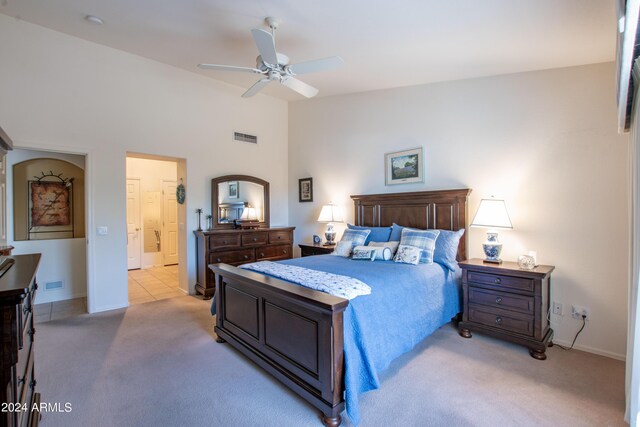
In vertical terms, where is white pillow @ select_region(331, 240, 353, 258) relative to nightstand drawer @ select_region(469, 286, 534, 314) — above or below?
above

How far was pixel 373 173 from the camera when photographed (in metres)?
4.55

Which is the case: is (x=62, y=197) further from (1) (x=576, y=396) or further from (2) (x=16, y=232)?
(1) (x=576, y=396)

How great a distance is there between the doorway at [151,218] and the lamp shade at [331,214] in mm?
3359

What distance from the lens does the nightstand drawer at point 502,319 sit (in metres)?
2.80

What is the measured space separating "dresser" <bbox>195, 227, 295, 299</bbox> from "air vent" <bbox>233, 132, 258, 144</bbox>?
1.59 metres

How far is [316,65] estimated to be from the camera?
107 inches

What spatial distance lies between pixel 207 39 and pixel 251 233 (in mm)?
2735

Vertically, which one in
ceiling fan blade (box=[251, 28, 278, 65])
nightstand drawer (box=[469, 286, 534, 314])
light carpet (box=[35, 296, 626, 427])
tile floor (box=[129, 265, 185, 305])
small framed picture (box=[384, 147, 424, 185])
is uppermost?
ceiling fan blade (box=[251, 28, 278, 65])

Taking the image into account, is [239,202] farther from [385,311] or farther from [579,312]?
[579,312]

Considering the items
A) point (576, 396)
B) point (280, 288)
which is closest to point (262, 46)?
point (280, 288)

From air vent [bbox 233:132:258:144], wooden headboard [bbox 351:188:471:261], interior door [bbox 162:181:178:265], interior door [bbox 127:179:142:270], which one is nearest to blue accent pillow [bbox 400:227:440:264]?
wooden headboard [bbox 351:188:471:261]

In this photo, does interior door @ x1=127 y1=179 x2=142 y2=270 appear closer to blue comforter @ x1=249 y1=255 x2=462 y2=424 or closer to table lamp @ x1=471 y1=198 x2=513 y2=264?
blue comforter @ x1=249 y1=255 x2=462 y2=424

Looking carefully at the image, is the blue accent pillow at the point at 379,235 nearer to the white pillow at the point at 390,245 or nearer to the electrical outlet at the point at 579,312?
the white pillow at the point at 390,245

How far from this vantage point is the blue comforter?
2010 mm
